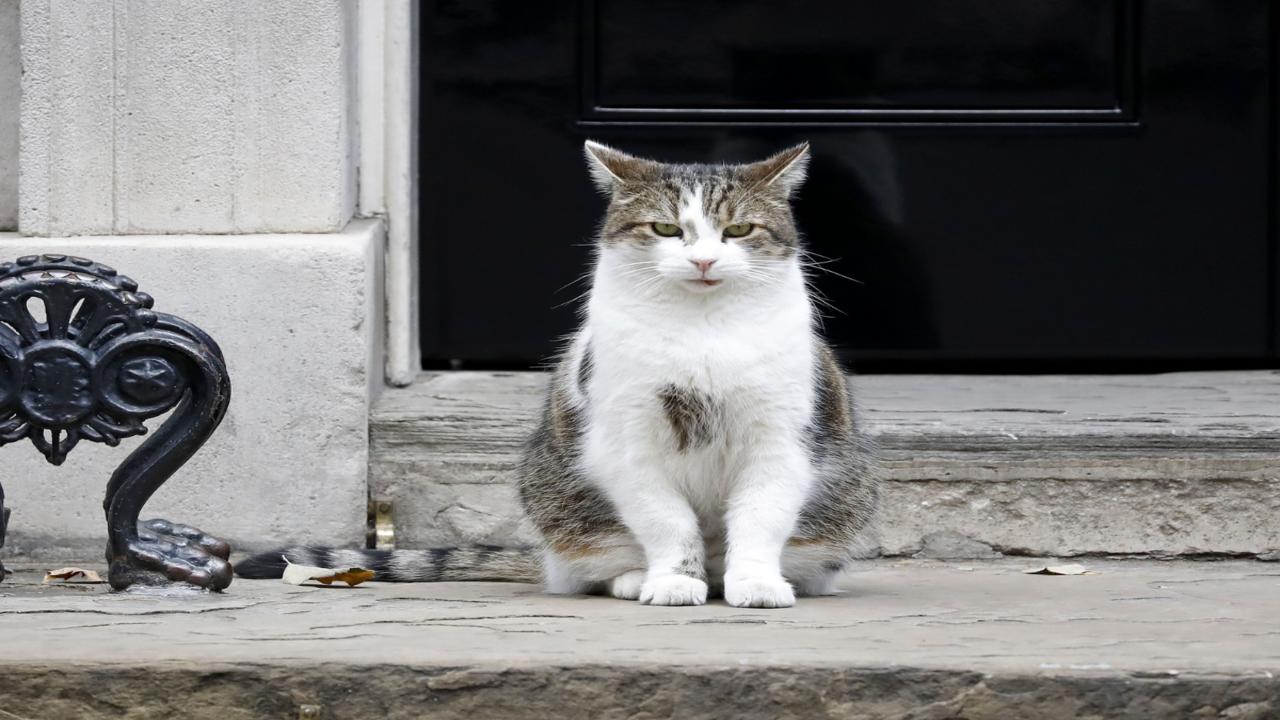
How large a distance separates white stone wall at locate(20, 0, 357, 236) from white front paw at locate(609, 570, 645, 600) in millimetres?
1307

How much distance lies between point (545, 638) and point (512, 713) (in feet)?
0.74

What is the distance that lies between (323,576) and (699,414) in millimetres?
935

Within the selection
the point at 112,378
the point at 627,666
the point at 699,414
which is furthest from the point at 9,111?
the point at 627,666

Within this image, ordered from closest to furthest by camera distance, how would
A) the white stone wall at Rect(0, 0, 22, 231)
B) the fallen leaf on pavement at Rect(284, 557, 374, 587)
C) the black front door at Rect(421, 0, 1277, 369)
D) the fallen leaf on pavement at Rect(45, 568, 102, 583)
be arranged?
the fallen leaf on pavement at Rect(284, 557, 374, 587) < the fallen leaf on pavement at Rect(45, 568, 102, 583) < the white stone wall at Rect(0, 0, 22, 231) < the black front door at Rect(421, 0, 1277, 369)

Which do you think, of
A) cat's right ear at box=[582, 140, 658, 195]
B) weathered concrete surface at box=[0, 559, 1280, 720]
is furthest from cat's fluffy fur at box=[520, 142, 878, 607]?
weathered concrete surface at box=[0, 559, 1280, 720]

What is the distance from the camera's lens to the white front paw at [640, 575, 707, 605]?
2.72m

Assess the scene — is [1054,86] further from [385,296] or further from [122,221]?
[122,221]

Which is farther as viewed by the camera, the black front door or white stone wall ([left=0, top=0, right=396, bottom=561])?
the black front door

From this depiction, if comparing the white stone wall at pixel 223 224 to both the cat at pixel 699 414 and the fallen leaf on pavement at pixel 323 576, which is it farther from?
the cat at pixel 699 414

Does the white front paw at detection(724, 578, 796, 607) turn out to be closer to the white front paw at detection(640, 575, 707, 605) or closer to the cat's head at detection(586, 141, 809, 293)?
the white front paw at detection(640, 575, 707, 605)

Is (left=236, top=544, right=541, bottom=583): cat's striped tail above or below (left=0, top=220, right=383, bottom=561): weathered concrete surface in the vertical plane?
below

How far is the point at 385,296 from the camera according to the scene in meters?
4.04

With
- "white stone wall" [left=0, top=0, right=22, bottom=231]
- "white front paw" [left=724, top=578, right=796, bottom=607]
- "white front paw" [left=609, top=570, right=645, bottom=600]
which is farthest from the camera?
"white stone wall" [left=0, top=0, right=22, bottom=231]

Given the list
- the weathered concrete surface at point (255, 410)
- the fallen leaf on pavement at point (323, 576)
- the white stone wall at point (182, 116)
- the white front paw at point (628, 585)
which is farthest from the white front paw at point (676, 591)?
the white stone wall at point (182, 116)
